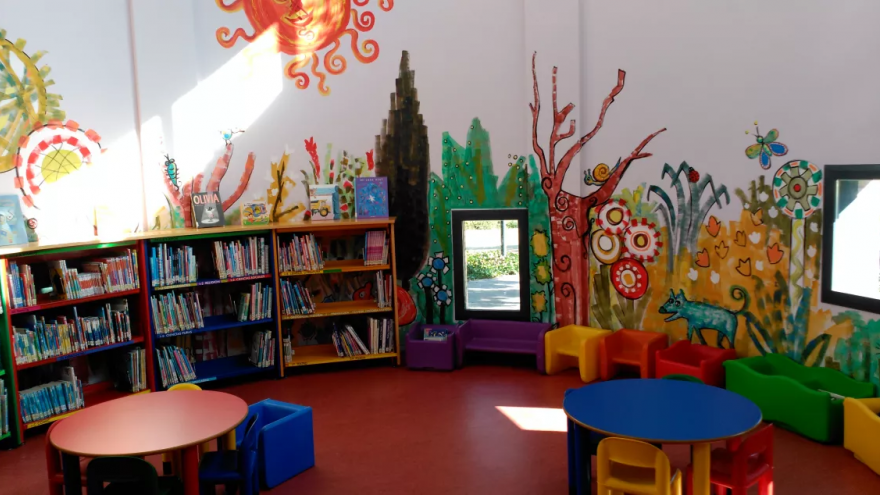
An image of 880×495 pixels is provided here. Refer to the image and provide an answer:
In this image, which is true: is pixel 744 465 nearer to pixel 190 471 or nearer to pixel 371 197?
pixel 190 471

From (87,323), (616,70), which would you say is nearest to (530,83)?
(616,70)

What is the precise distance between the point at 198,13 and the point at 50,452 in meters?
4.39

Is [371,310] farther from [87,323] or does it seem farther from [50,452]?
[50,452]

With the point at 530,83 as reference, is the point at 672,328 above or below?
below

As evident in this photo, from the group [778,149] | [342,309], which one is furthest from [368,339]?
[778,149]

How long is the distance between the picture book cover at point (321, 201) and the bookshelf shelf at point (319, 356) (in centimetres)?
128

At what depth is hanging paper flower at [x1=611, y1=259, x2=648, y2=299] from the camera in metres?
6.34

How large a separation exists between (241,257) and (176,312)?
72 centimetres

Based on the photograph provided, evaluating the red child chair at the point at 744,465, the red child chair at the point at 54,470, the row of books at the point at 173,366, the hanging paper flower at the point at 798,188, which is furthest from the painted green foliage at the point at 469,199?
the red child chair at the point at 54,470

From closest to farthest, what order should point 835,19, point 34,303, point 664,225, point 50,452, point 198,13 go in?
point 50,452 < point 835,19 < point 34,303 < point 664,225 < point 198,13

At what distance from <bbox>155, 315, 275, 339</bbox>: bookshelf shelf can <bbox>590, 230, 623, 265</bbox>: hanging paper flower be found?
3051 mm

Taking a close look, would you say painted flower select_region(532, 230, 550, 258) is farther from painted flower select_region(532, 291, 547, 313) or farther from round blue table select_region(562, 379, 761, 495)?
round blue table select_region(562, 379, 761, 495)

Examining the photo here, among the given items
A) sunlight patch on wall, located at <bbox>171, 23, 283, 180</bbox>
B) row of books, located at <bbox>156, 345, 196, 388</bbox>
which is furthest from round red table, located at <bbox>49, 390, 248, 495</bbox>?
sunlight patch on wall, located at <bbox>171, 23, 283, 180</bbox>

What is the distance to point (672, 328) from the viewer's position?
622cm
